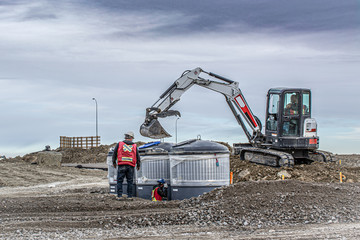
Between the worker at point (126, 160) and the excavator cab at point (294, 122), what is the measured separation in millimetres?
10366

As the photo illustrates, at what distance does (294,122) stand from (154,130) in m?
6.73

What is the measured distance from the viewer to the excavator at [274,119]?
20203 millimetres

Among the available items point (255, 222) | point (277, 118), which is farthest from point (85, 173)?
point (255, 222)

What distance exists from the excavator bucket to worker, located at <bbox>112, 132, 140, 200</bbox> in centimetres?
545

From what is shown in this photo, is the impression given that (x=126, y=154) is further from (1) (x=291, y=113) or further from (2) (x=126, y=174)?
(1) (x=291, y=113)

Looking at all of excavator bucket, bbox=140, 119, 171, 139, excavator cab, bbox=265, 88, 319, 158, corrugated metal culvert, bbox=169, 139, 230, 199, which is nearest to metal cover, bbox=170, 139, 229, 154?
corrugated metal culvert, bbox=169, 139, 230, 199

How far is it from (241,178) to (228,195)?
29.1 ft

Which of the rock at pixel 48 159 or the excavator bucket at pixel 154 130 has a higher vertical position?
the excavator bucket at pixel 154 130

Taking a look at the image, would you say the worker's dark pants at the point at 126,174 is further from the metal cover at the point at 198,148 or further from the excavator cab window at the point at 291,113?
the excavator cab window at the point at 291,113

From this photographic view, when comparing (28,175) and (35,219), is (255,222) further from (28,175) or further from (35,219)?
(28,175)

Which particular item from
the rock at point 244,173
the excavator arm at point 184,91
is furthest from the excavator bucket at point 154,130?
the rock at point 244,173

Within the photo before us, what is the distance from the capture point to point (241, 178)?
63.7ft

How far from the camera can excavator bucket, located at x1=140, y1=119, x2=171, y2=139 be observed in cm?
1777

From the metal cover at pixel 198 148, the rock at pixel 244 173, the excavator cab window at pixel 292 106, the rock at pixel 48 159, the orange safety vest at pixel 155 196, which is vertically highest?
the excavator cab window at pixel 292 106
